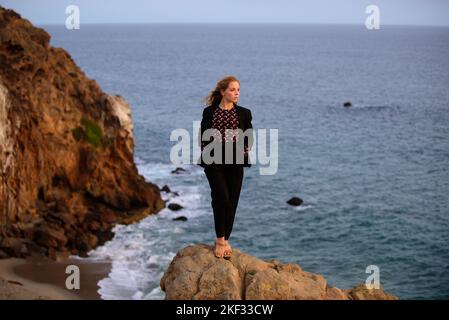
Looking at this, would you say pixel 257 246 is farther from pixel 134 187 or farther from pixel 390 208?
pixel 390 208

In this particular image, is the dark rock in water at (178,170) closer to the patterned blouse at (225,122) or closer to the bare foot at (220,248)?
the bare foot at (220,248)

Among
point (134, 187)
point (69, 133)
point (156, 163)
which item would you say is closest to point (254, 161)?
point (156, 163)

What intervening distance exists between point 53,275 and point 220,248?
27.5 m

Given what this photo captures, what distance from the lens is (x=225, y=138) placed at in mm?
11320

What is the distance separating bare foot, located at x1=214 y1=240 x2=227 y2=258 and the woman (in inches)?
16.9

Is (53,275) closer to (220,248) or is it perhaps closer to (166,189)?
(166,189)

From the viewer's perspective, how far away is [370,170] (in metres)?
67.8

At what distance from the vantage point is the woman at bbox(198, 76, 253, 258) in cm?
1129

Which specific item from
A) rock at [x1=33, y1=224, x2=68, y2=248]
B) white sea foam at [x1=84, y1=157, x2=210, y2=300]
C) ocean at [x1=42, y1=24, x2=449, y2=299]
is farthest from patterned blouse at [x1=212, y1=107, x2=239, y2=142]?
rock at [x1=33, y1=224, x2=68, y2=248]

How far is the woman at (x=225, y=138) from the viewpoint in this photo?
11.3 meters

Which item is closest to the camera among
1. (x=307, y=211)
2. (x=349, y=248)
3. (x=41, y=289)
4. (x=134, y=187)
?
(x=41, y=289)

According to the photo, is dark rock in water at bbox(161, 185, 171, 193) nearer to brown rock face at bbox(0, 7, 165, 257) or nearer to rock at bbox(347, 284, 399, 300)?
brown rock face at bbox(0, 7, 165, 257)
